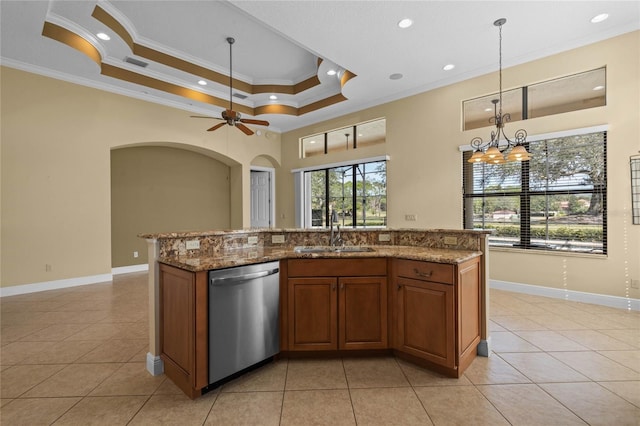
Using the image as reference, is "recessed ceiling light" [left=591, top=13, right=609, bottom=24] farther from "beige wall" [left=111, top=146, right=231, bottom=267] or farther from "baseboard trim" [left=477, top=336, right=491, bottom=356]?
"beige wall" [left=111, top=146, right=231, bottom=267]

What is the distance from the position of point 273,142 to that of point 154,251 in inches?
232

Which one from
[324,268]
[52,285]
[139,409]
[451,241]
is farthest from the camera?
Result: [52,285]

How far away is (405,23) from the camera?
11.2 feet

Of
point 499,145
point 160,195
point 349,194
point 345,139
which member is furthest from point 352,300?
point 160,195

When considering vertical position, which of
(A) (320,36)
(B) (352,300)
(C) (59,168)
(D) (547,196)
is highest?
(A) (320,36)

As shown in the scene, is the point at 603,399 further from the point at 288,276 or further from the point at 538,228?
the point at 538,228

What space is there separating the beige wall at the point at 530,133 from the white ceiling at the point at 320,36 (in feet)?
0.71

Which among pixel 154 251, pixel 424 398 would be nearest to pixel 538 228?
pixel 424 398

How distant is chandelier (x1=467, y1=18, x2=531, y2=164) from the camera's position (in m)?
3.07

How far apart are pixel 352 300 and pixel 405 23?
123 inches

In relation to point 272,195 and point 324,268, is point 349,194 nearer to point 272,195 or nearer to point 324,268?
point 272,195

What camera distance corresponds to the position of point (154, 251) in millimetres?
2207

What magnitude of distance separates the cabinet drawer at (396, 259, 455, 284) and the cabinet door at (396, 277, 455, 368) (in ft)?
0.12

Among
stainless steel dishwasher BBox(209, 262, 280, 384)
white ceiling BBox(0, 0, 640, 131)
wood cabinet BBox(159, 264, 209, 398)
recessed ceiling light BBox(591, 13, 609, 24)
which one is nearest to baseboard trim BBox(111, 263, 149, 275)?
white ceiling BBox(0, 0, 640, 131)
